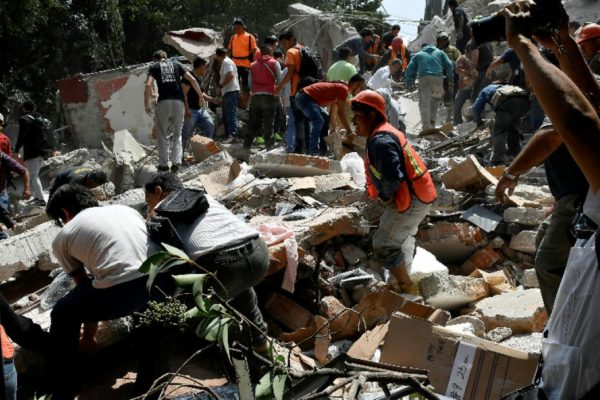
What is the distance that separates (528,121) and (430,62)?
184cm

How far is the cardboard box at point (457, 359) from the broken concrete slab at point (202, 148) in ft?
18.7

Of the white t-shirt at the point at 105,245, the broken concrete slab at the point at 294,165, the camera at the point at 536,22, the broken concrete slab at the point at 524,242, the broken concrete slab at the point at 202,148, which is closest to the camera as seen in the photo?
the camera at the point at 536,22

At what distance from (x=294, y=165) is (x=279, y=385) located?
6.32 m

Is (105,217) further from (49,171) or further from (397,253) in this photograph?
(49,171)

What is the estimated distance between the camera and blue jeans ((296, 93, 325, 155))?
8812 mm

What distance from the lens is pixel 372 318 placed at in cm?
481

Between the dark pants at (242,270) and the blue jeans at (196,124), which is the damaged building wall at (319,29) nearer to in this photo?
A: the blue jeans at (196,124)

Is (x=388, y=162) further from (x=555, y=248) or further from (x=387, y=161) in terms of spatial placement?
(x=555, y=248)

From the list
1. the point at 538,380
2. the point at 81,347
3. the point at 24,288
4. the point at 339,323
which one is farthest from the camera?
the point at 24,288

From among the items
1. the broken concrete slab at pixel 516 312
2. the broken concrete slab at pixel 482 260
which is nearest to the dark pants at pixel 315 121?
the broken concrete slab at pixel 482 260

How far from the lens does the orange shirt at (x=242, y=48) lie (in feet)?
37.3

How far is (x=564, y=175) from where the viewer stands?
3.60m

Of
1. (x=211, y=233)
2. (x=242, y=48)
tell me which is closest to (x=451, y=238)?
(x=211, y=233)

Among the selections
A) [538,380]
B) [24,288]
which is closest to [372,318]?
[538,380]
